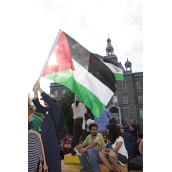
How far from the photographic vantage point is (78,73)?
3.93 m

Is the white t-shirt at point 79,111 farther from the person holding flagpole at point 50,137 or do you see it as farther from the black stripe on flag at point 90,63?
the person holding flagpole at point 50,137

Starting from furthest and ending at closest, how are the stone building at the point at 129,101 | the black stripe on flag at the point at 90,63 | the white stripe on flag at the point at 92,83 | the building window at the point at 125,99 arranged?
the building window at the point at 125,99 → the stone building at the point at 129,101 → the black stripe on flag at the point at 90,63 → the white stripe on flag at the point at 92,83

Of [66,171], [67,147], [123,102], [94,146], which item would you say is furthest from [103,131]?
[123,102]

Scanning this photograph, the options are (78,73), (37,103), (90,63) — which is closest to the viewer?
(37,103)

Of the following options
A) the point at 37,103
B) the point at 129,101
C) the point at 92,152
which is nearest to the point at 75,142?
the point at 92,152

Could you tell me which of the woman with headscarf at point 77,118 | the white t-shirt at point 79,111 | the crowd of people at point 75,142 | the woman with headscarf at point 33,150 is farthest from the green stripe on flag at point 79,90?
the woman with headscarf at point 33,150

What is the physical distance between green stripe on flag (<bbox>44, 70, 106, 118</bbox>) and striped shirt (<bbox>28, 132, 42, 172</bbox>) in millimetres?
1670

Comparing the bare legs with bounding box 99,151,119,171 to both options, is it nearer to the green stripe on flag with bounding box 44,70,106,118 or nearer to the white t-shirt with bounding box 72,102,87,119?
the green stripe on flag with bounding box 44,70,106,118

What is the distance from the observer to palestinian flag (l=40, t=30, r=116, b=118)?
12.1ft

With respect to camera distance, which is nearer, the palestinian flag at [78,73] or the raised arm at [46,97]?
the raised arm at [46,97]

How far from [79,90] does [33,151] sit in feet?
6.44

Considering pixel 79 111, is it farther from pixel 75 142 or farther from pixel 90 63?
pixel 90 63

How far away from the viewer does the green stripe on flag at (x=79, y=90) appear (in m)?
3.66
